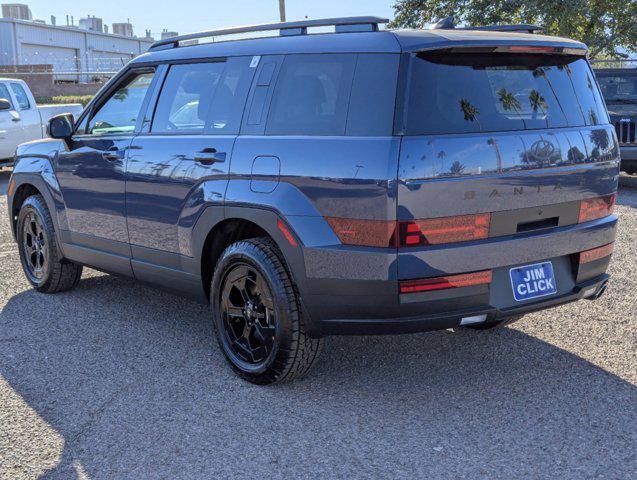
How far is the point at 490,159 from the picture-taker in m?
3.91

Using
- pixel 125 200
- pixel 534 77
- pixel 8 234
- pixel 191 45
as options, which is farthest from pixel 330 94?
pixel 8 234

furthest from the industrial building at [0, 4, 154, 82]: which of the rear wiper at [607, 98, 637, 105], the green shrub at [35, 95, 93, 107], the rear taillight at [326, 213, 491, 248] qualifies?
the rear taillight at [326, 213, 491, 248]

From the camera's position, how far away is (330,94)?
4.19 meters

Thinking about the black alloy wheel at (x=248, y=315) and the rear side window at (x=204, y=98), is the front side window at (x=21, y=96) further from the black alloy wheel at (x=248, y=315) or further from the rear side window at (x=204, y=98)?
the black alloy wheel at (x=248, y=315)

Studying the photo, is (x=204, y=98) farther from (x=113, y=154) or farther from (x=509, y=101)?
(x=509, y=101)

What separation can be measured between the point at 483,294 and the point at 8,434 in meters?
2.41

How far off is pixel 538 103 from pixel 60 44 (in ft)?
243

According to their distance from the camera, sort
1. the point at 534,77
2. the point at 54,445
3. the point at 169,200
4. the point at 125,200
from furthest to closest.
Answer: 1. the point at 125,200
2. the point at 169,200
3. the point at 534,77
4. the point at 54,445

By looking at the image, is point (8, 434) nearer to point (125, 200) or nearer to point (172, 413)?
point (172, 413)

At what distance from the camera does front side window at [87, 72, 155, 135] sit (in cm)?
554

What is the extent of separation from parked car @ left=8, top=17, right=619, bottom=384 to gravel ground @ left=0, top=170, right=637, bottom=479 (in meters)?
0.39

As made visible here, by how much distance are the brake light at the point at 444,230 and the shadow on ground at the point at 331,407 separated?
3.00ft

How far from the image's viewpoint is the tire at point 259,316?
4281 millimetres

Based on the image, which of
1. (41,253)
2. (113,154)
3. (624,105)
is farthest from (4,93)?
(113,154)
